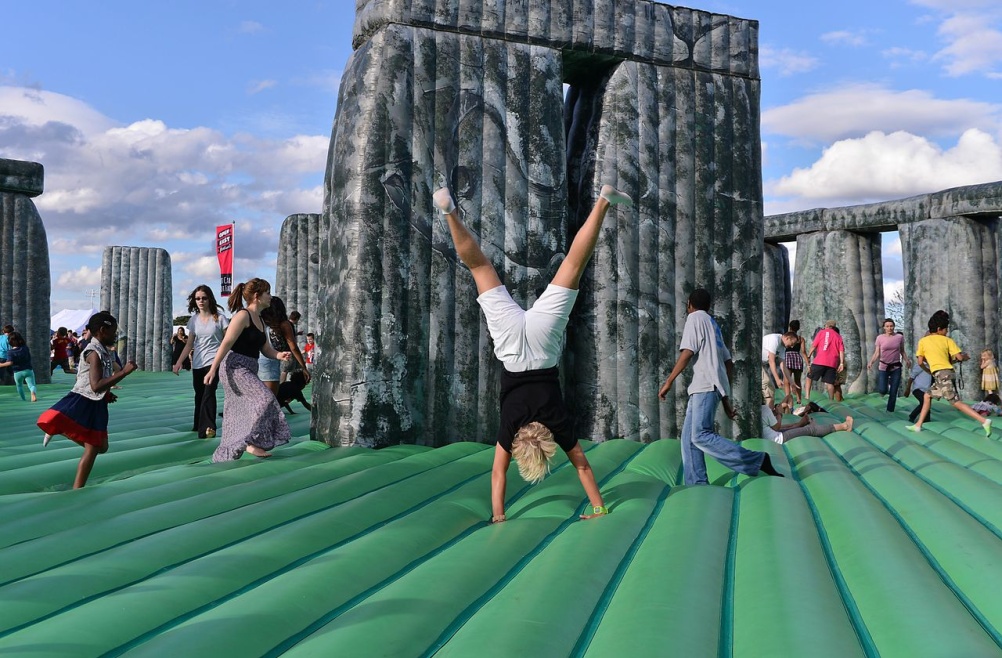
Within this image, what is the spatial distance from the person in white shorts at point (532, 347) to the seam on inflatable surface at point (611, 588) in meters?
0.31

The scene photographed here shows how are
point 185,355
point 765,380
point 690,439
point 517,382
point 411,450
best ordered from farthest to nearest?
point 765,380, point 185,355, point 411,450, point 690,439, point 517,382

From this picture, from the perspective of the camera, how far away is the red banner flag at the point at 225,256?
20.9m

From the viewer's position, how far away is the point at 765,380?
895 centimetres

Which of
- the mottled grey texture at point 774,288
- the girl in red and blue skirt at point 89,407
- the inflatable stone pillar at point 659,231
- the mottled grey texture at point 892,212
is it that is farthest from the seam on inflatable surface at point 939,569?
the mottled grey texture at point 774,288

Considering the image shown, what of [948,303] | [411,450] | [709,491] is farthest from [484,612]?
[948,303]

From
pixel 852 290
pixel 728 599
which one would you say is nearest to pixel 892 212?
pixel 852 290

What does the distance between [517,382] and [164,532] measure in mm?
1765

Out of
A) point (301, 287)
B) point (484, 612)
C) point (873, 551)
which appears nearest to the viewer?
point (484, 612)

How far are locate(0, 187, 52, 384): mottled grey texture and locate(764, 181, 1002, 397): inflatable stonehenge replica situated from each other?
1292cm

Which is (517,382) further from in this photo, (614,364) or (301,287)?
(301,287)

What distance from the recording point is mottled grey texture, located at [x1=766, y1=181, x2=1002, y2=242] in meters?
12.6

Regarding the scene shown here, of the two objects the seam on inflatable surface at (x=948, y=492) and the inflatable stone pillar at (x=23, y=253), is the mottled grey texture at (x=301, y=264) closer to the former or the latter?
Result: the inflatable stone pillar at (x=23, y=253)

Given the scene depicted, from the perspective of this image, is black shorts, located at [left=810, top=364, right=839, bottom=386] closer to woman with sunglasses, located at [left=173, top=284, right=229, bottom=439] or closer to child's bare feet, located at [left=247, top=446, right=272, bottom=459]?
woman with sunglasses, located at [left=173, top=284, right=229, bottom=439]

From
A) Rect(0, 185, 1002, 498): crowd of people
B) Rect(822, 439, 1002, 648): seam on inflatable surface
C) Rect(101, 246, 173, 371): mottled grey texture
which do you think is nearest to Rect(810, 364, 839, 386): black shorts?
Rect(0, 185, 1002, 498): crowd of people
